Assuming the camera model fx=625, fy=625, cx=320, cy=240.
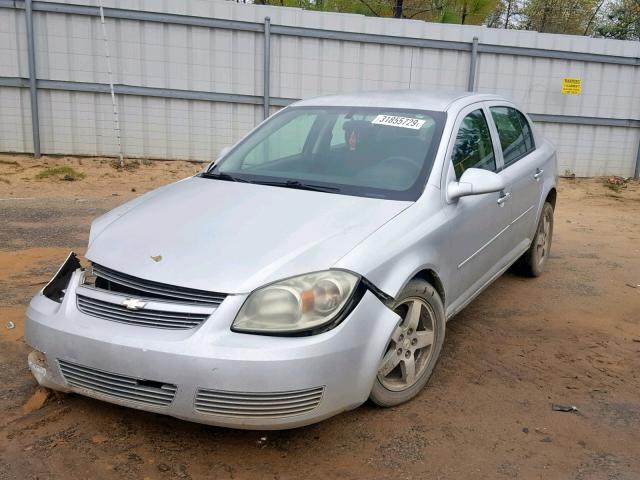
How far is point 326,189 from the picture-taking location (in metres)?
3.51

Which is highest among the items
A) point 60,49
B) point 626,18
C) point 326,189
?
point 626,18

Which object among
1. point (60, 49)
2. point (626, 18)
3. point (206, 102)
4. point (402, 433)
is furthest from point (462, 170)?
point (626, 18)

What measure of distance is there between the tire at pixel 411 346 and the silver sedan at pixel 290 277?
11 millimetres

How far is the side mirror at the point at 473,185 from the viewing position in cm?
348

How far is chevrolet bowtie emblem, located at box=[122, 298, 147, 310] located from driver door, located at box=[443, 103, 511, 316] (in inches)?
68.0

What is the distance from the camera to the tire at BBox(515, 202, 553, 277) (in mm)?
5508

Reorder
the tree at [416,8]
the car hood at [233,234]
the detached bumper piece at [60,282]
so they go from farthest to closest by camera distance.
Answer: the tree at [416,8], the detached bumper piece at [60,282], the car hood at [233,234]

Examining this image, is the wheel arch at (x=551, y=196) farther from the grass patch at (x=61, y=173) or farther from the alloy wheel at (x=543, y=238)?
the grass patch at (x=61, y=173)

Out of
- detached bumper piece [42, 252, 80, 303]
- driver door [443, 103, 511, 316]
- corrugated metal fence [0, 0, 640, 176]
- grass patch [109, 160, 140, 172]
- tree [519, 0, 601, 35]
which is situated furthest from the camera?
tree [519, 0, 601, 35]

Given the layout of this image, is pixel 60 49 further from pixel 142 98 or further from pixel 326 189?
pixel 326 189

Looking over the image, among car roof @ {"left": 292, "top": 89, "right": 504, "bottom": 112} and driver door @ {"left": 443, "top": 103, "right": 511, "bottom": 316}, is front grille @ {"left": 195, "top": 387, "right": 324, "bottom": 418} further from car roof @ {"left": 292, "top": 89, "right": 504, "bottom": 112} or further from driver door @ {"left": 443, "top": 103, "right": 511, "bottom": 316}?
car roof @ {"left": 292, "top": 89, "right": 504, "bottom": 112}

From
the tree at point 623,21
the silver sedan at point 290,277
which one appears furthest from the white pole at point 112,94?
the tree at point 623,21

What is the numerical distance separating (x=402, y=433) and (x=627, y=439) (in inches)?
43.4

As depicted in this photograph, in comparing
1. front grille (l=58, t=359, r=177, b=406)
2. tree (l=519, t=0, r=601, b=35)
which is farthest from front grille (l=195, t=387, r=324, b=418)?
tree (l=519, t=0, r=601, b=35)
